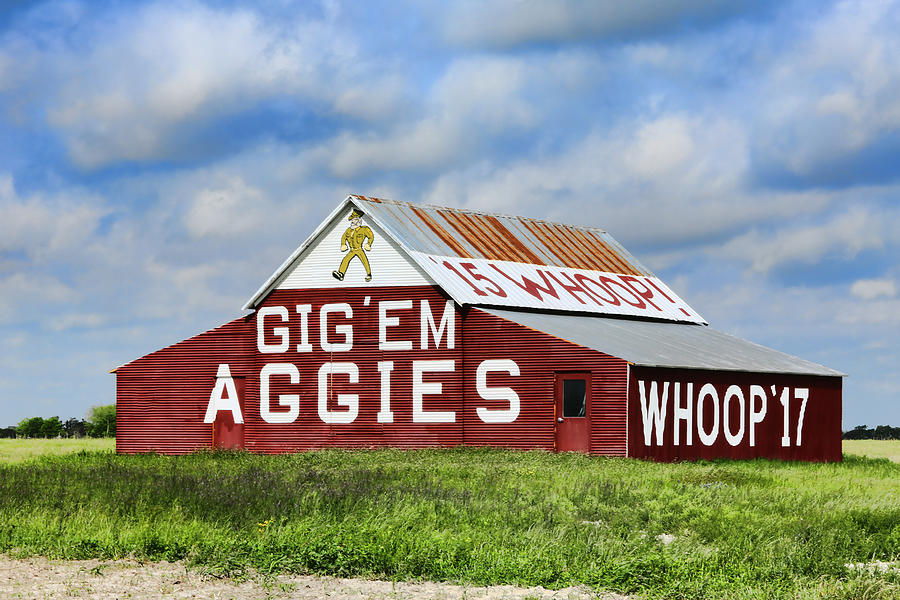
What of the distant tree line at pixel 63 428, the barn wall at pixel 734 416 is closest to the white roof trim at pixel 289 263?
the barn wall at pixel 734 416

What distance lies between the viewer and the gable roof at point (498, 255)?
4028 cm

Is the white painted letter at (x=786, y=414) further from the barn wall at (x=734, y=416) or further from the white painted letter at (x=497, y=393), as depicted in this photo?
the white painted letter at (x=497, y=393)

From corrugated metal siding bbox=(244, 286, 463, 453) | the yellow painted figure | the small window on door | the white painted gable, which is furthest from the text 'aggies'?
the small window on door

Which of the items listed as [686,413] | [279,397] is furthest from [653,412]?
[279,397]

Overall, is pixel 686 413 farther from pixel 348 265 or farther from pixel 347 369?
pixel 348 265

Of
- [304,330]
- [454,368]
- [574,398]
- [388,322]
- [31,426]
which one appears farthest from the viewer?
[31,426]

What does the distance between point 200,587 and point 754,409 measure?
28.9 meters

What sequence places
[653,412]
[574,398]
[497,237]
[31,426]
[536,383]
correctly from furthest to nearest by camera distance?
[31,426] < [497,237] < [574,398] < [536,383] < [653,412]

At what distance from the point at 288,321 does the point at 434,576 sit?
27.8 meters

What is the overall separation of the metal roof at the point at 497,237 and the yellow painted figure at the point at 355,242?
52 centimetres

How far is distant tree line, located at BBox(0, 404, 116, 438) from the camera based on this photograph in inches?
3041

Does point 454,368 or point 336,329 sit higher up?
point 336,329

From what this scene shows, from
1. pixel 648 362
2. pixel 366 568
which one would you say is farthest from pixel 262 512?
pixel 648 362

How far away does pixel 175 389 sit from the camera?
44.0 m
